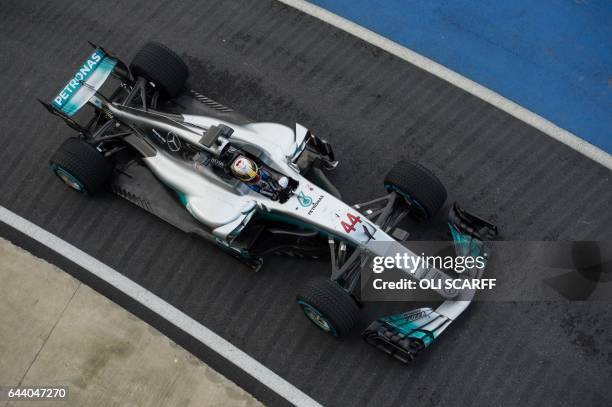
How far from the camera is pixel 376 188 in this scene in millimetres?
8094

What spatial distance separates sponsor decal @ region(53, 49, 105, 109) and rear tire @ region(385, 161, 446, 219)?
383 cm

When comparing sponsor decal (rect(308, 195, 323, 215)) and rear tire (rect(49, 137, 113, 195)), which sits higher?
sponsor decal (rect(308, 195, 323, 215))

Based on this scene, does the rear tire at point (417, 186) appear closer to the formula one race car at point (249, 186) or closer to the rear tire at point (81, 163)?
the formula one race car at point (249, 186)

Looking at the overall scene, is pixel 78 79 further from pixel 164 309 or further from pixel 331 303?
pixel 331 303

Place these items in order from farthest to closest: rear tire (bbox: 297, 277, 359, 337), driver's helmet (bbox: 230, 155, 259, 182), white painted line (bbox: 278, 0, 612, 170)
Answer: white painted line (bbox: 278, 0, 612, 170) < driver's helmet (bbox: 230, 155, 259, 182) < rear tire (bbox: 297, 277, 359, 337)

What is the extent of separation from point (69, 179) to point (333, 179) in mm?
3293

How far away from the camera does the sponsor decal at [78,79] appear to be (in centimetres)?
757

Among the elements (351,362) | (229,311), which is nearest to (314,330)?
(351,362)

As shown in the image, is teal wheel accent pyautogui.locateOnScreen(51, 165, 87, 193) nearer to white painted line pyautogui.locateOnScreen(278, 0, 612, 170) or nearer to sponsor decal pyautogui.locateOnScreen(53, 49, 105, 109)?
sponsor decal pyautogui.locateOnScreen(53, 49, 105, 109)

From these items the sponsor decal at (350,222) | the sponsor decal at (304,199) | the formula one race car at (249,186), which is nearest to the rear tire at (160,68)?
the formula one race car at (249,186)

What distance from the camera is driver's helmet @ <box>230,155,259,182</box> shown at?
6.84 metres

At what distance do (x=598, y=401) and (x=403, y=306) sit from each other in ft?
7.50

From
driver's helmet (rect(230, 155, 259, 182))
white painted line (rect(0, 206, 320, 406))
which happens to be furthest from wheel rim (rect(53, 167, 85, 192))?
driver's helmet (rect(230, 155, 259, 182))

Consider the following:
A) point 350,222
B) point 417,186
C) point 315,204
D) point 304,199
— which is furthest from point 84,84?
point 417,186
